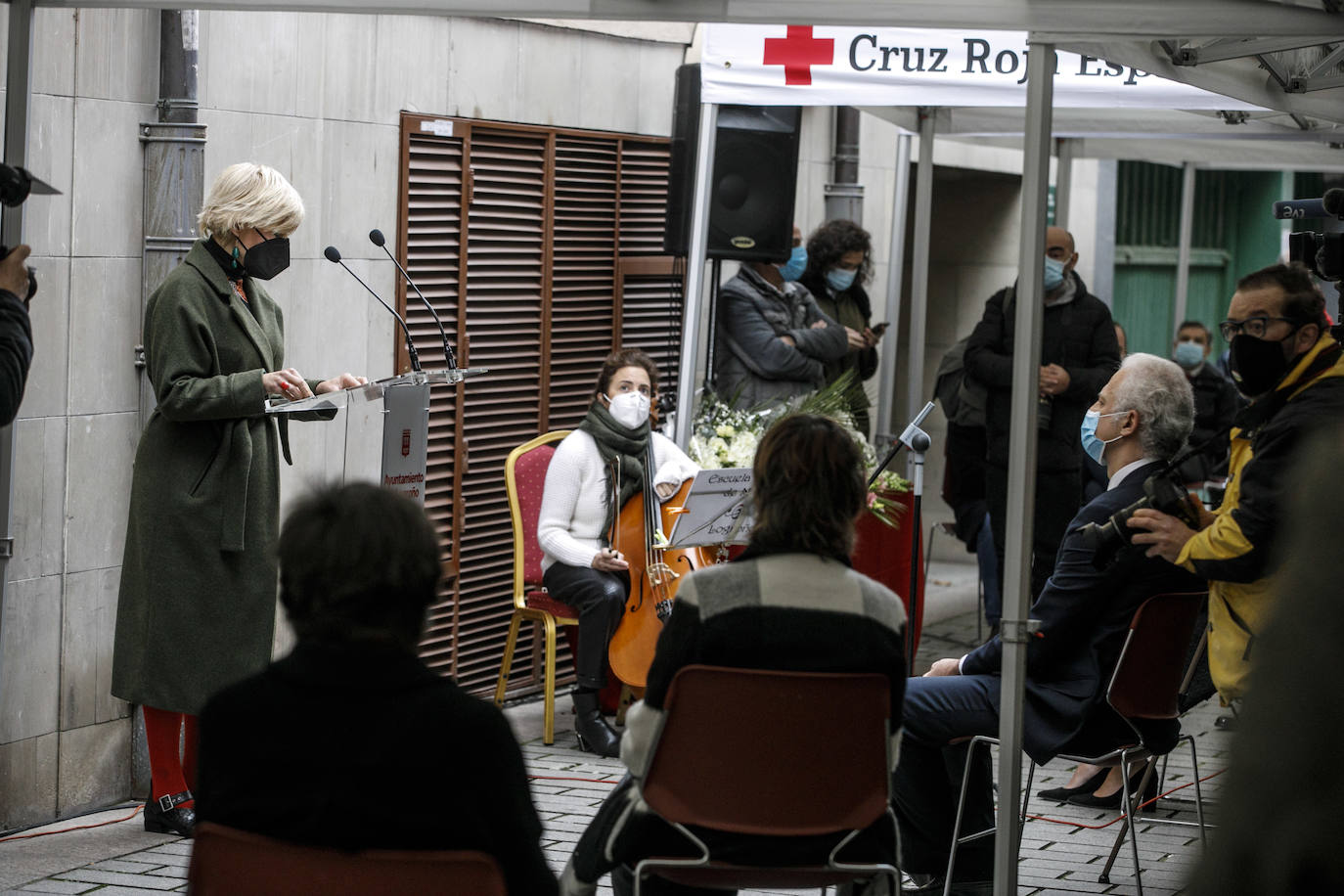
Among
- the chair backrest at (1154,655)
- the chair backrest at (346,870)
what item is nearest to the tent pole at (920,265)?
the chair backrest at (1154,655)

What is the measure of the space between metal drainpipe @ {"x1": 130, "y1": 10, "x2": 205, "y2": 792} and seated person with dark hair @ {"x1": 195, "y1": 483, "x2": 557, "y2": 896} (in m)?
3.24

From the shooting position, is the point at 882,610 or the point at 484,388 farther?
the point at 484,388

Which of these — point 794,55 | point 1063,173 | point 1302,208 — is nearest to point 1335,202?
point 1302,208

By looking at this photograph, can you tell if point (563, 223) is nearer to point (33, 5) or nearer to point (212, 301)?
point (212, 301)

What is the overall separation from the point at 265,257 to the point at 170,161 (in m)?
0.83

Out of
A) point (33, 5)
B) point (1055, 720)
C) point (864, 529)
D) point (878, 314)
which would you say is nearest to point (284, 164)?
point (33, 5)

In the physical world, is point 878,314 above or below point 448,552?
above

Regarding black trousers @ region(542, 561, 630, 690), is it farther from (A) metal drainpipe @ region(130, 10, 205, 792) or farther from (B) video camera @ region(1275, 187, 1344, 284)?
(B) video camera @ region(1275, 187, 1344, 284)

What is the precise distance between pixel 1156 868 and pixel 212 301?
11.4 feet

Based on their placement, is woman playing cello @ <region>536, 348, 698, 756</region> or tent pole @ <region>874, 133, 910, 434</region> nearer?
woman playing cello @ <region>536, 348, 698, 756</region>

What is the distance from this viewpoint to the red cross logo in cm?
701

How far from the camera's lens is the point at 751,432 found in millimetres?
7477

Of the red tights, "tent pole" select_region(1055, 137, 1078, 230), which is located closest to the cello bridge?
the red tights

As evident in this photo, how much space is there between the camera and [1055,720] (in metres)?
4.69
